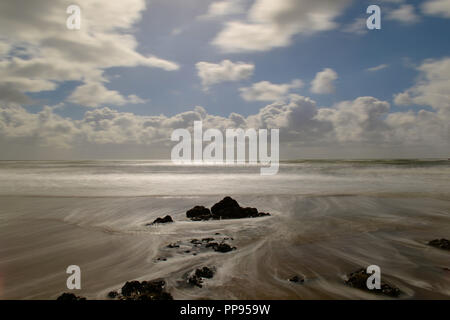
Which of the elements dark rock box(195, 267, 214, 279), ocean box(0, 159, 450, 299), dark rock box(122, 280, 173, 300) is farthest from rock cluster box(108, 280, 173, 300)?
dark rock box(195, 267, 214, 279)

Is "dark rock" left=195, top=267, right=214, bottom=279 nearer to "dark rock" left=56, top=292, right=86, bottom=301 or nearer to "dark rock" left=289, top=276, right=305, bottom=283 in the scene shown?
"dark rock" left=289, top=276, right=305, bottom=283

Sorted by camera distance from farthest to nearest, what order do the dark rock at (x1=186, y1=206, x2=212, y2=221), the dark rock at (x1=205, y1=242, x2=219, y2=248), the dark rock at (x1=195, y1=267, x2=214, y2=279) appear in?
the dark rock at (x1=186, y1=206, x2=212, y2=221)
the dark rock at (x1=205, y1=242, x2=219, y2=248)
the dark rock at (x1=195, y1=267, x2=214, y2=279)

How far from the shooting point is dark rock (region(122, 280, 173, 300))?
4.64 meters

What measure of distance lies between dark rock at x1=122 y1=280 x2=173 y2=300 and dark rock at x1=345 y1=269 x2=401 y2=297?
3.72m

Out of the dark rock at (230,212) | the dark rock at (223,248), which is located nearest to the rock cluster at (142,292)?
the dark rock at (223,248)

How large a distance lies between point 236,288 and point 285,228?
5.18 metres

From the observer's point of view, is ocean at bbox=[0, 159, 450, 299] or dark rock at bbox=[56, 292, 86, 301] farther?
ocean at bbox=[0, 159, 450, 299]

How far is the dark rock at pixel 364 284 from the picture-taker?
487 cm

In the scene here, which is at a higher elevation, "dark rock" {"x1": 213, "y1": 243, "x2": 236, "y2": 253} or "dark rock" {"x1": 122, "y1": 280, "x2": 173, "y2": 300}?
"dark rock" {"x1": 122, "y1": 280, "x2": 173, "y2": 300}

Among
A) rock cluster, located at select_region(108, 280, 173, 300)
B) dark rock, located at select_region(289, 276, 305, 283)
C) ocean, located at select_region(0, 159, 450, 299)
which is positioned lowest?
ocean, located at select_region(0, 159, 450, 299)

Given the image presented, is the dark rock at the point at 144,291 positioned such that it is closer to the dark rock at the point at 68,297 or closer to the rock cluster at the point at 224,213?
the dark rock at the point at 68,297

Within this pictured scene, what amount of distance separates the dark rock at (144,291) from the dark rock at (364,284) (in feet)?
12.2

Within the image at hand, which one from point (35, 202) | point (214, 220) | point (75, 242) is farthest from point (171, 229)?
point (35, 202)
